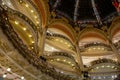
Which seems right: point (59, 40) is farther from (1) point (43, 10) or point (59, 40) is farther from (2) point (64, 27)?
(1) point (43, 10)

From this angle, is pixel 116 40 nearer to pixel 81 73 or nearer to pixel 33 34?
pixel 81 73

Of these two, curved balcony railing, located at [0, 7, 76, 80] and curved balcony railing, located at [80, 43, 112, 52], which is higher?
curved balcony railing, located at [80, 43, 112, 52]

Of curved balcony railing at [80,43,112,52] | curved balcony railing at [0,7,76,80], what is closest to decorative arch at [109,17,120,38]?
curved balcony railing at [80,43,112,52]

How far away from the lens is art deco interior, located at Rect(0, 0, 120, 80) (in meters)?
13.9

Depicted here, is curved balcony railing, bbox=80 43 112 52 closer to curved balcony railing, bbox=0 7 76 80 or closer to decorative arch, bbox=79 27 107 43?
decorative arch, bbox=79 27 107 43

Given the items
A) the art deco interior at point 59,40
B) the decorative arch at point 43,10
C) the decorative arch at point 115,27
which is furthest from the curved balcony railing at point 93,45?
the decorative arch at point 43,10

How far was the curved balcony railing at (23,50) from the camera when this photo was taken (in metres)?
12.6

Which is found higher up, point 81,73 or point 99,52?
point 99,52

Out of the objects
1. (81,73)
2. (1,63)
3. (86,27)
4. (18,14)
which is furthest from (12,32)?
(86,27)

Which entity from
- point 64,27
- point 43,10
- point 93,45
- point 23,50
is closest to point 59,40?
point 64,27

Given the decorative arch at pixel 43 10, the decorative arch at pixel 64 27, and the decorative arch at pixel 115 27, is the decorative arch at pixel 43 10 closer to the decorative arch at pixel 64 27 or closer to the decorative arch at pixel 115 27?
the decorative arch at pixel 64 27

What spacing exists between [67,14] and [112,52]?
209 inches

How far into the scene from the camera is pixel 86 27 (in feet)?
74.8

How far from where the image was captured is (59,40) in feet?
69.4
